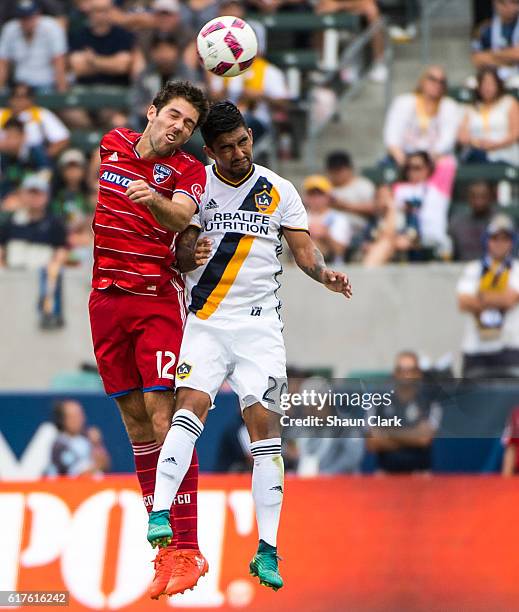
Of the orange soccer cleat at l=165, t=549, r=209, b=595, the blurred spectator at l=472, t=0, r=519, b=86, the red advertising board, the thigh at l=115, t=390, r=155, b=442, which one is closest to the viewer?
the orange soccer cleat at l=165, t=549, r=209, b=595

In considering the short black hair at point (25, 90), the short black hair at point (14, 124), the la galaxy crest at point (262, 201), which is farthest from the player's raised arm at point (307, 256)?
the short black hair at point (25, 90)

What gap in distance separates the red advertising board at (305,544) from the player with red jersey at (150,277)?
2918 mm

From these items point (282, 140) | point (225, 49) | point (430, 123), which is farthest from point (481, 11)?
point (225, 49)

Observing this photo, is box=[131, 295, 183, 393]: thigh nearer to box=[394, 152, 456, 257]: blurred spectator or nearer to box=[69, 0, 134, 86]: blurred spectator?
box=[394, 152, 456, 257]: blurred spectator

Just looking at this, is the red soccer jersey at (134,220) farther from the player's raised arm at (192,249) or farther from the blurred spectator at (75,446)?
the blurred spectator at (75,446)

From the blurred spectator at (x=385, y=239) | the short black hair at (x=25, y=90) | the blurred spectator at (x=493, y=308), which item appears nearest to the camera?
the blurred spectator at (x=493, y=308)

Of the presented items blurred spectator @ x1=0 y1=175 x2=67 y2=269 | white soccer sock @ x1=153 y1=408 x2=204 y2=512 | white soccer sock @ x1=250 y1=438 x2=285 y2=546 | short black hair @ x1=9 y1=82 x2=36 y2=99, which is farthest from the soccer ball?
short black hair @ x1=9 y1=82 x2=36 y2=99

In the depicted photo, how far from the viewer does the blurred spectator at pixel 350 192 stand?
15.8 metres

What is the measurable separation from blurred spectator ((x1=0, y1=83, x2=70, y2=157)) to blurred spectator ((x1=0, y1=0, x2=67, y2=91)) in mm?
620

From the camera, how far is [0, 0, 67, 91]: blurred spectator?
18.1 meters

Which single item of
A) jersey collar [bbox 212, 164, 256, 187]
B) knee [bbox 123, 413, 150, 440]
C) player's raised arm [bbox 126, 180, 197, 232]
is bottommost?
knee [bbox 123, 413, 150, 440]

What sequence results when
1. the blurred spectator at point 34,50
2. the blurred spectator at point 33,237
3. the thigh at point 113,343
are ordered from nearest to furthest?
1. the thigh at point 113,343
2. the blurred spectator at point 33,237
3. the blurred spectator at point 34,50

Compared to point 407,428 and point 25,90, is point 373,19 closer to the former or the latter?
point 25,90

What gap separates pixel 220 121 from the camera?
9398 mm
